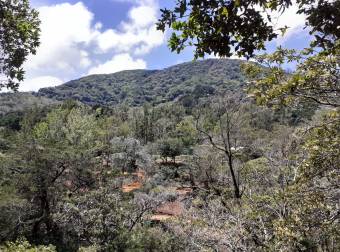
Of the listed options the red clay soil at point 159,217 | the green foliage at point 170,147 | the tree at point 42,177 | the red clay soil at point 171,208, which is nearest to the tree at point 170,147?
the green foliage at point 170,147

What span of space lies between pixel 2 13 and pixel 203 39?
6004 millimetres

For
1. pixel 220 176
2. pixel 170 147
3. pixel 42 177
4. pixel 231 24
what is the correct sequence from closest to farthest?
1. pixel 231 24
2. pixel 42 177
3. pixel 220 176
4. pixel 170 147

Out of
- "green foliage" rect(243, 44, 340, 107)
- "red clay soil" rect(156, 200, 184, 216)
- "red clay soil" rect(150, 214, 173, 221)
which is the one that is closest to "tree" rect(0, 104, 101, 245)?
"red clay soil" rect(150, 214, 173, 221)

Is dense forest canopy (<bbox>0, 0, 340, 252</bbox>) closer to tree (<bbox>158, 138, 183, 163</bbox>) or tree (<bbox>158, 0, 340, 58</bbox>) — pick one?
tree (<bbox>158, 0, 340, 58</bbox>)

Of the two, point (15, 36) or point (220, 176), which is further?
point (220, 176)

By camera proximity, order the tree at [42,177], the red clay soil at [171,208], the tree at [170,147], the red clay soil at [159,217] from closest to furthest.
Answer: the tree at [42,177] → the red clay soil at [159,217] → the red clay soil at [171,208] → the tree at [170,147]

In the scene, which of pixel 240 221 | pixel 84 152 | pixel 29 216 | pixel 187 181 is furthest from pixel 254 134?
pixel 240 221

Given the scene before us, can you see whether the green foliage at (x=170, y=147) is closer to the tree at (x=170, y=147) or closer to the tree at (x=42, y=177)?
the tree at (x=170, y=147)

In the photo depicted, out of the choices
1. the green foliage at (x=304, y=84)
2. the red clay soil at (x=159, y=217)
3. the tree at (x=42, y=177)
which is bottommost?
the red clay soil at (x=159, y=217)

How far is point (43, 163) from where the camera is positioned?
22.3 meters

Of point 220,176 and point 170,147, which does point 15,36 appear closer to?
point 220,176

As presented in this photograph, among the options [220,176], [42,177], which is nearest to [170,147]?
[220,176]

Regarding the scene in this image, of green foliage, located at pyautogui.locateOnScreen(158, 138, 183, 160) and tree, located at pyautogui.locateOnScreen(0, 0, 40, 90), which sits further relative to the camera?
green foliage, located at pyautogui.locateOnScreen(158, 138, 183, 160)

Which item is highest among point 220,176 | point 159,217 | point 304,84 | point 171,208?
point 304,84
